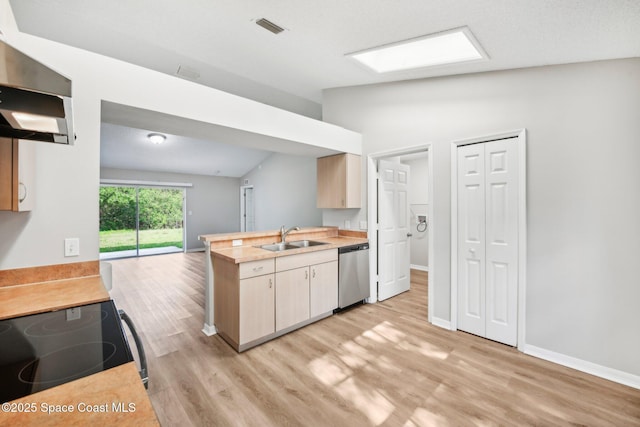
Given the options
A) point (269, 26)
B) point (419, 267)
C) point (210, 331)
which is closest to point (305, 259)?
point (210, 331)

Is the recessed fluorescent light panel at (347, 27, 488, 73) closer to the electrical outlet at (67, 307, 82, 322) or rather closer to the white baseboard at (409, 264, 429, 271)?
the electrical outlet at (67, 307, 82, 322)

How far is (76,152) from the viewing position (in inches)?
73.1

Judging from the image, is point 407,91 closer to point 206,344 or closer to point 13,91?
point 13,91

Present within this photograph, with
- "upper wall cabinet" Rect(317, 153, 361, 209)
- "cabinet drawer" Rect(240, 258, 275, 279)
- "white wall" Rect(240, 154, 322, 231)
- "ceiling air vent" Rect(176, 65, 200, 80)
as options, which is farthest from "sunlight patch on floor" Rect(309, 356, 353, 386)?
"white wall" Rect(240, 154, 322, 231)

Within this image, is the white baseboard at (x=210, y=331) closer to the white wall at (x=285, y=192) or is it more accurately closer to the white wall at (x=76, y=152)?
the white wall at (x=76, y=152)

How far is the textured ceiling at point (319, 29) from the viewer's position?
177 centimetres

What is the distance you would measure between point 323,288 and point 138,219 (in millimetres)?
6733

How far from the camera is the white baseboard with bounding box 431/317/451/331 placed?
3026 millimetres

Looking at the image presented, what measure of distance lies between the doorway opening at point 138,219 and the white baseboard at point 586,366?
8.43 metres

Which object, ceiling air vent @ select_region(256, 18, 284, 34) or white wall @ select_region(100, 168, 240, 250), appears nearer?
ceiling air vent @ select_region(256, 18, 284, 34)

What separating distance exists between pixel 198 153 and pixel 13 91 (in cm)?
666

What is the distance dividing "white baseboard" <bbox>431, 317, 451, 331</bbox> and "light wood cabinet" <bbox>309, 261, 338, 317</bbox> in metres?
1.15

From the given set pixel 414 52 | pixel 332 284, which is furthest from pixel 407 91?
pixel 332 284

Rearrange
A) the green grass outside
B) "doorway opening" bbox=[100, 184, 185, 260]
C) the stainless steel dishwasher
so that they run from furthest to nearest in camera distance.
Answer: the green grass outside < "doorway opening" bbox=[100, 184, 185, 260] < the stainless steel dishwasher
